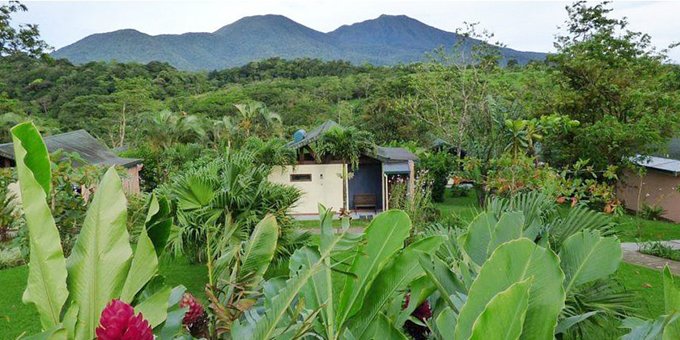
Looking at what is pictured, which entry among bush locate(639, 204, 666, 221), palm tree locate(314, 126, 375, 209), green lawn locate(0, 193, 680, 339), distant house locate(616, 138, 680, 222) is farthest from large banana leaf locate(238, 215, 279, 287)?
bush locate(639, 204, 666, 221)

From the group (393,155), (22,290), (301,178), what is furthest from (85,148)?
(22,290)

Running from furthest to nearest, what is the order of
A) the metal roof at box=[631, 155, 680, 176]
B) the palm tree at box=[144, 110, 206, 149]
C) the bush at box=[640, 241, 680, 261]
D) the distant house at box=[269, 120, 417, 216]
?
the palm tree at box=[144, 110, 206, 149] → the distant house at box=[269, 120, 417, 216] → the metal roof at box=[631, 155, 680, 176] → the bush at box=[640, 241, 680, 261]

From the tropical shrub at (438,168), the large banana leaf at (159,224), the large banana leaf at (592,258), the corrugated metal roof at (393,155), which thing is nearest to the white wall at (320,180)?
the corrugated metal roof at (393,155)

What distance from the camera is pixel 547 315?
94cm

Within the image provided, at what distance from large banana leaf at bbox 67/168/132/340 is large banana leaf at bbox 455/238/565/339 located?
725 mm

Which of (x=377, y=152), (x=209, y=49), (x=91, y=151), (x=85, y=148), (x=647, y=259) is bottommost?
(x=647, y=259)

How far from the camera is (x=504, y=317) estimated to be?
83 cm

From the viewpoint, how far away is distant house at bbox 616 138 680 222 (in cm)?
1783

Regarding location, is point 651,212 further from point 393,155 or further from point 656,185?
point 393,155

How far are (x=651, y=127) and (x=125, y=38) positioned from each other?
15459cm

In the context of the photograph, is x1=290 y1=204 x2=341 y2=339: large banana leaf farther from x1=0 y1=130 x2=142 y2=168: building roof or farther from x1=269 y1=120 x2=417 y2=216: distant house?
x1=0 y1=130 x2=142 y2=168: building roof

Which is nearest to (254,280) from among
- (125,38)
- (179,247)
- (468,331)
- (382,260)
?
(382,260)

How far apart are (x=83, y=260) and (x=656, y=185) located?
842 inches

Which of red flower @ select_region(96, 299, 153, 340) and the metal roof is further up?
red flower @ select_region(96, 299, 153, 340)
